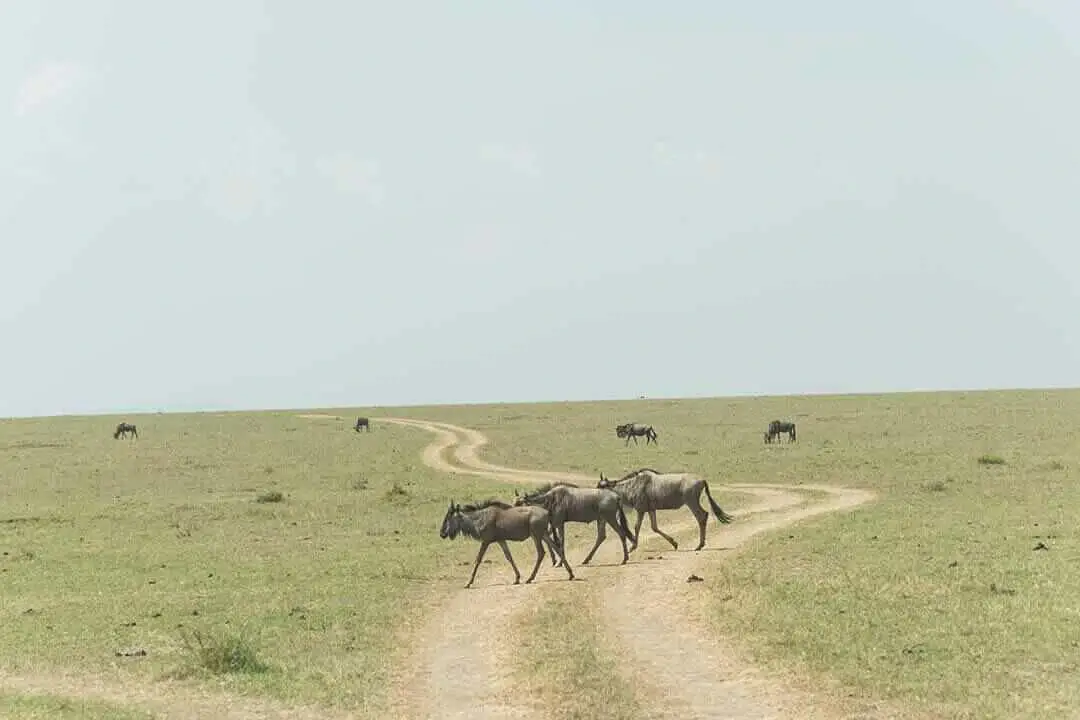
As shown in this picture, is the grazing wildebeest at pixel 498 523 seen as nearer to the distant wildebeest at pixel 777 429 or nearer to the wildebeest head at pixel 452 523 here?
the wildebeest head at pixel 452 523

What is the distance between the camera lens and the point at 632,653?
16266mm

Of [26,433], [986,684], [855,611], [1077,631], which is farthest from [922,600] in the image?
[26,433]

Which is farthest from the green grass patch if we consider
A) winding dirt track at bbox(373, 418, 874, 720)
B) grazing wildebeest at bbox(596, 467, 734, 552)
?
grazing wildebeest at bbox(596, 467, 734, 552)

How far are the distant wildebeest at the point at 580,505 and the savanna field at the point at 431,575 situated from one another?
1625mm

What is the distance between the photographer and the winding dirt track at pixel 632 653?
13.8m

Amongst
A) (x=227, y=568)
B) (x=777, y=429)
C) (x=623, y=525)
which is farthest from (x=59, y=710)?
(x=777, y=429)

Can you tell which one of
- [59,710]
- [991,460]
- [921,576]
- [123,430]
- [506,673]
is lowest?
[59,710]

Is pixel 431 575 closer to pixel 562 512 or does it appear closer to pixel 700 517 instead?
pixel 562 512

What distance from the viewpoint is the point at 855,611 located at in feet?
60.0

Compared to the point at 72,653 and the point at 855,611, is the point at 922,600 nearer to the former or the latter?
the point at 855,611

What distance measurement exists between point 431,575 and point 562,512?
3026 mm

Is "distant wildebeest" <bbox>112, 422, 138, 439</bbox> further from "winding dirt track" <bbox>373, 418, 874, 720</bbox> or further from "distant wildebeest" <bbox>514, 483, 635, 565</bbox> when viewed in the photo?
"distant wildebeest" <bbox>514, 483, 635, 565</bbox>

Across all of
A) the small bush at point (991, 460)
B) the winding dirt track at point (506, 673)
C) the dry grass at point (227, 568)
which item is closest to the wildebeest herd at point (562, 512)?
the winding dirt track at point (506, 673)

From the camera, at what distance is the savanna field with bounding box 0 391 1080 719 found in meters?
15.2
